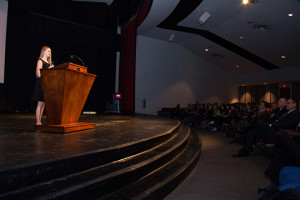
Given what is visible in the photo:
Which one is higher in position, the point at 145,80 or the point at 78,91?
the point at 145,80

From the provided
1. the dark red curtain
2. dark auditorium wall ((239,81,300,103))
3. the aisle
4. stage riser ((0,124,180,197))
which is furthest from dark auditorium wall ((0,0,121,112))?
dark auditorium wall ((239,81,300,103))

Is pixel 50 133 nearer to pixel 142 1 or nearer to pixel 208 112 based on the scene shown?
pixel 142 1

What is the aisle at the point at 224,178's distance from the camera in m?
2.02

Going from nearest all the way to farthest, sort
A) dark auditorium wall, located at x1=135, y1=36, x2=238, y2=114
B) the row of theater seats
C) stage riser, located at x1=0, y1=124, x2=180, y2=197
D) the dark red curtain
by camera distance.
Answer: stage riser, located at x1=0, y1=124, x2=180, y2=197 → the row of theater seats → the dark red curtain → dark auditorium wall, located at x1=135, y1=36, x2=238, y2=114

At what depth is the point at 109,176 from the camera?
1629 millimetres

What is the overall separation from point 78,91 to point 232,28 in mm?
7320

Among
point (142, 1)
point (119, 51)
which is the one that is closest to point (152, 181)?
point (142, 1)

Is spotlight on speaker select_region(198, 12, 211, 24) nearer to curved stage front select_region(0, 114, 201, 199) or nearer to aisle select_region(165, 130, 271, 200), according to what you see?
aisle select_region(165, 130, 271, 200)

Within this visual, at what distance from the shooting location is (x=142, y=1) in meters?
6.56

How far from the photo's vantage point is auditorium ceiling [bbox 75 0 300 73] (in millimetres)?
6823

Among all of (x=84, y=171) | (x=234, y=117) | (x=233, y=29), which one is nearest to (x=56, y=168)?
(x=84, y=171)

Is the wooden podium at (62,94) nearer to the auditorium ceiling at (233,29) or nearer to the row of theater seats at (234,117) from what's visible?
the row of theater seats at (234,117)

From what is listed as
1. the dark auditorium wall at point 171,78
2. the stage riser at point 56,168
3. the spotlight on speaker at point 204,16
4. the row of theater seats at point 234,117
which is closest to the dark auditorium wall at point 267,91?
the dark auditorium wall at point 171,78

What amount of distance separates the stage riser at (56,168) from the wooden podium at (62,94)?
42.3 inches
